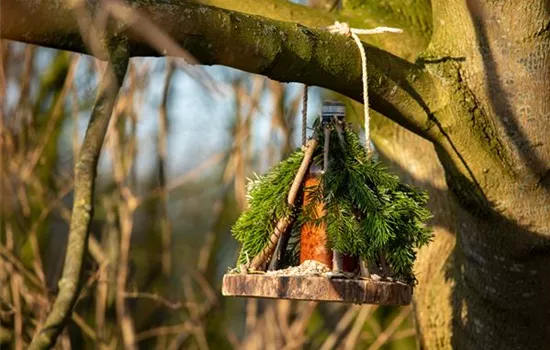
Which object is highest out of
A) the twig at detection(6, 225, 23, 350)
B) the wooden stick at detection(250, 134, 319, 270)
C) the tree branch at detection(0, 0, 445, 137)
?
the tree branch at detection(0, 0, 445, 137)

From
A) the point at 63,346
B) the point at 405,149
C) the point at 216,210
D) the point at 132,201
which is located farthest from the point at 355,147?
the point at 216,210

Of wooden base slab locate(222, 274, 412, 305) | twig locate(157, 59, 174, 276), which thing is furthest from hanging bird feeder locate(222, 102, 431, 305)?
twig locate(157, 59, 174, 276)

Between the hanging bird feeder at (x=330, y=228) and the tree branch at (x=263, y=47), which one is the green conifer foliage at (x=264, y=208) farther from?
the tree branch at (x=263, y=47)

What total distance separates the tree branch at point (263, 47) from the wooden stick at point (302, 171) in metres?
0.14

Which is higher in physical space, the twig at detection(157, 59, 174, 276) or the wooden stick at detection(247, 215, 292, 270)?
the twig at detection(157, 59, 174, 276)

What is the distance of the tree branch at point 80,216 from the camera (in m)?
2.06

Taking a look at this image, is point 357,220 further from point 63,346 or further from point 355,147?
point 63,346

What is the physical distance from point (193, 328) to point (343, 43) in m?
3.64

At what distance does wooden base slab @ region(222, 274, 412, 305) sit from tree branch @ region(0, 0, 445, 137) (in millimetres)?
453

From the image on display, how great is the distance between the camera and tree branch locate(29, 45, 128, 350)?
2061 mm

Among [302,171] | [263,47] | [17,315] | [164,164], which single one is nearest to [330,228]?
[302,171]

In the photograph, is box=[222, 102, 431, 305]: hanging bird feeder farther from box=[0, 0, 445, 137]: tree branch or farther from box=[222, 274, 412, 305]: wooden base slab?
box=[0, 0, 445, 137]: tree branch

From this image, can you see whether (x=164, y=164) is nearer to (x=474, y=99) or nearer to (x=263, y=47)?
(x=474, y=99)

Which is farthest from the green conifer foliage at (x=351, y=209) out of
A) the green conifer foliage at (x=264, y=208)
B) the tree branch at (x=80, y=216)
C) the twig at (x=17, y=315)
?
the twig at (x=17, y=315)
